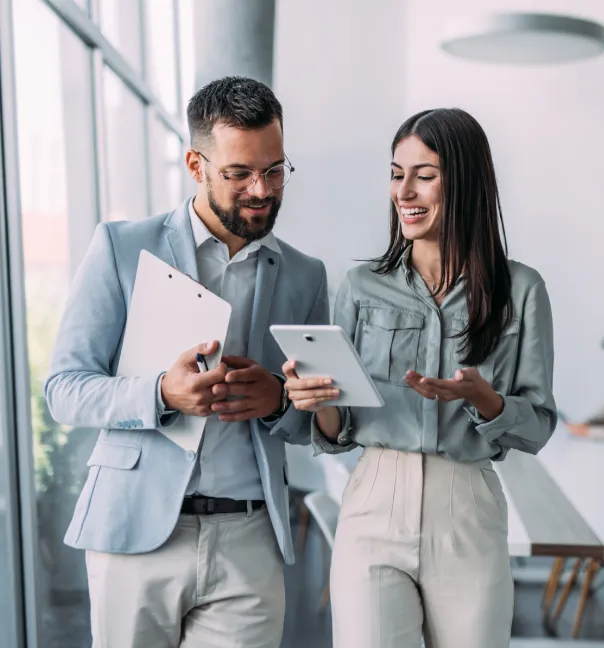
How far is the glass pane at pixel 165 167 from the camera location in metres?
4.09

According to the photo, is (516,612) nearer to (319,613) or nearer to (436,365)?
(319,613)

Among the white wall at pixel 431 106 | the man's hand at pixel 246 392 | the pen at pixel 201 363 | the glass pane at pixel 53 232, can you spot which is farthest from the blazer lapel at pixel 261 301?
the white wall at pixel 431 106

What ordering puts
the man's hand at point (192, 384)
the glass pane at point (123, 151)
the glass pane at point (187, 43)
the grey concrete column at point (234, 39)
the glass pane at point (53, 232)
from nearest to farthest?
the man's hand at point (192, 384), the glass pane at point (53, 232), the grey concrete column at point (234, 39), the glass pane at point (187, 43), the glass pane at point (123, 151)

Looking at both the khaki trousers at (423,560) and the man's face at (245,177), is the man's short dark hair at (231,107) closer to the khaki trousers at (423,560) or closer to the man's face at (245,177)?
the man's face at (245,177)

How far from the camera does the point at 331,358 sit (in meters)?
1.59

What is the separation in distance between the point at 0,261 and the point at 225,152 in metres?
0.98

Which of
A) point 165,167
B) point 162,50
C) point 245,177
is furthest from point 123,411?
point 165,167

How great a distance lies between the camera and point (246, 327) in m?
1.90

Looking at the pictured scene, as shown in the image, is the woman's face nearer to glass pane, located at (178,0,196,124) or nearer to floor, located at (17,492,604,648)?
glass pane, located at (178,0,196,124)

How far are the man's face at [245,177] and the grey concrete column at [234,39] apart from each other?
4.35 ft

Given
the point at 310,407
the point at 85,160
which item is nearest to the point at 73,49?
the point at 85,160

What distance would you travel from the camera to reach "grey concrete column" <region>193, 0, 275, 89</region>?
3057 mm

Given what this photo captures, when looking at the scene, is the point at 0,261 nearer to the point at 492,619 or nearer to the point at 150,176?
the point at 492,619

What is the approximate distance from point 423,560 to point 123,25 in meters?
2.62
